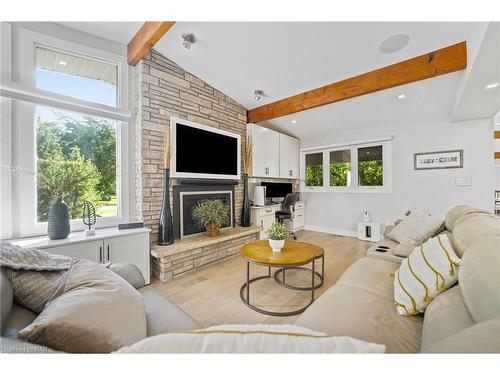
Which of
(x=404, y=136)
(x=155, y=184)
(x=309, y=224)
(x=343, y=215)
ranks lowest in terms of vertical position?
(x=309, y=224)

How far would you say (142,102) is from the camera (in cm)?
250

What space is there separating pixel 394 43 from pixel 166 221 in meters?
3.40

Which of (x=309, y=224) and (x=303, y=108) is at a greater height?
(x=303, y=108)

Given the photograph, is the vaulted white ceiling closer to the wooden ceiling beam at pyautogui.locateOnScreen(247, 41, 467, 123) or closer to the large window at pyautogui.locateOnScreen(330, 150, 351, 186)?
the wooden ceiling beam at pyautogui.locateOnScreen(247, 41, 467, 123)

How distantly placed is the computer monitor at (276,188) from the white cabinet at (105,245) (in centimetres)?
280

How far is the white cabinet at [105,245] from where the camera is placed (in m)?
1.73

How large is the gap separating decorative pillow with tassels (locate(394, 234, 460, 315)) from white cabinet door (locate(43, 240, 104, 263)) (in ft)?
7.91

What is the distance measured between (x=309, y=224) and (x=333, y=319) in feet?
14.1

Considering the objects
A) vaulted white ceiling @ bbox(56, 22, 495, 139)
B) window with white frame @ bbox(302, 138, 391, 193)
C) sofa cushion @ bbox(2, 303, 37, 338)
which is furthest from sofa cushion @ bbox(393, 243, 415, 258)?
window with white frame @ bbox(302, 138, 391, 193)

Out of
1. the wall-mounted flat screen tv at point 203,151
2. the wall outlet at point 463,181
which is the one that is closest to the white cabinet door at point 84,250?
the wall-mounted flat screen tv at point 203,151

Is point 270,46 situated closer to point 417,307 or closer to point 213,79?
point 213,79

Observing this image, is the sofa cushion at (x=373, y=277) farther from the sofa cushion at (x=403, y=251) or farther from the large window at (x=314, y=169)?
the large window at (x=314, y=169)
